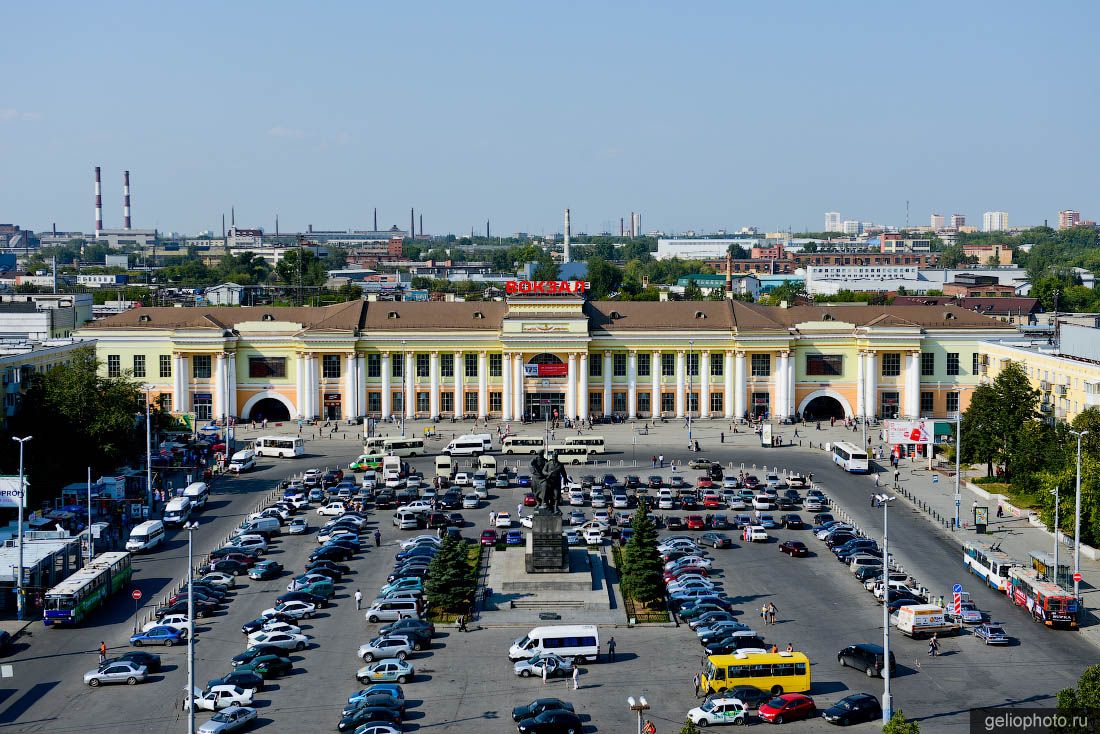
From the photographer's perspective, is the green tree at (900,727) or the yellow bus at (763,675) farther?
the yellow bus at (763,675)

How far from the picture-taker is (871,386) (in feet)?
316

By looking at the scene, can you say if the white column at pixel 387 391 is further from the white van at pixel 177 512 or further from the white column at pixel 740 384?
the white van at pixel 177 512

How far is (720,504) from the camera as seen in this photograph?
67625 mm

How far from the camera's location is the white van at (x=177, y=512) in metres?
63.2

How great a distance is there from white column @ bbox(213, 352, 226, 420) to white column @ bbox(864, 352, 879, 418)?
47134 millimetres

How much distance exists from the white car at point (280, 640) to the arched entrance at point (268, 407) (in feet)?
176

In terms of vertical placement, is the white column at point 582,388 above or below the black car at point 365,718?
above

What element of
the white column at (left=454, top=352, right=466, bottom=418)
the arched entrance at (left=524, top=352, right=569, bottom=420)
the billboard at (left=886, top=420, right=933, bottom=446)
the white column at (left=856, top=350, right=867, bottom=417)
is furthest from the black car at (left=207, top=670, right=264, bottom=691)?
the white column at (left=856, top=350, right=867, bottom=417)

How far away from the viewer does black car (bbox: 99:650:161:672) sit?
40.8 meters

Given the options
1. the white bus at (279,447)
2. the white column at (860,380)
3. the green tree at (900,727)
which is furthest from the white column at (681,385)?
the green tree at (900,727)

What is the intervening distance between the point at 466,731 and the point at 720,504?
33.6m

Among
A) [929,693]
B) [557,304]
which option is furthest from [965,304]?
[929,693]

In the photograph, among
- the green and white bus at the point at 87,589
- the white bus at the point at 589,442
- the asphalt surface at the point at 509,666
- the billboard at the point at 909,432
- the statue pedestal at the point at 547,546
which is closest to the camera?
the asphalt surface at the point at 509,666

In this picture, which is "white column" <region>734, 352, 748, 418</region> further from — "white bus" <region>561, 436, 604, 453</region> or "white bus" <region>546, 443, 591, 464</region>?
"white bus" <region>546, 443, 591, 464</region>
